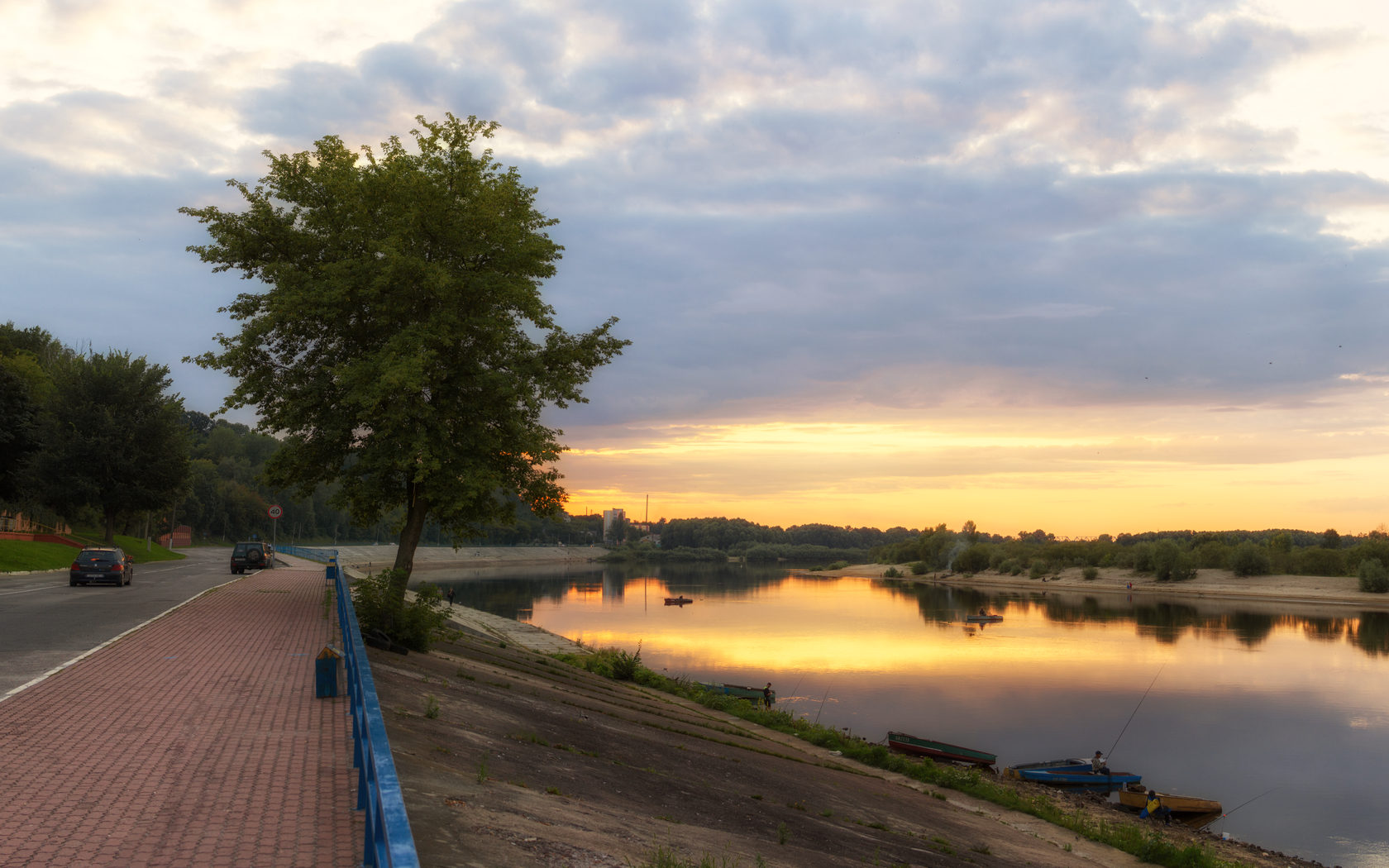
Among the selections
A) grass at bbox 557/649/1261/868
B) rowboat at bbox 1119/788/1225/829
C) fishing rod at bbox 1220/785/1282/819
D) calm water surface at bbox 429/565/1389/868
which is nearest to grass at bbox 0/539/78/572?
grass at bbox 557/649/1261/868

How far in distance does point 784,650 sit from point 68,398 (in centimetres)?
4524

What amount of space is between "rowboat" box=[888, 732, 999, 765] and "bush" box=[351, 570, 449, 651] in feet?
50.2

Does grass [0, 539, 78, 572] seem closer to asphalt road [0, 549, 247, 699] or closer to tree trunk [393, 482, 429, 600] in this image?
asphalt road [0, 549, 247, 699]

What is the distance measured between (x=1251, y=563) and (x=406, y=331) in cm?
12815

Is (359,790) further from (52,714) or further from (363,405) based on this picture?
(363,405)

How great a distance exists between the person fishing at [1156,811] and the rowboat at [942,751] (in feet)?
15.8

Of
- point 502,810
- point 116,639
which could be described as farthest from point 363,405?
point 502,810

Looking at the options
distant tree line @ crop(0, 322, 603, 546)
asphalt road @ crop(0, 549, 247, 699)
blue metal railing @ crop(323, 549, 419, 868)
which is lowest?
asphalt road @ crop(0, 549, 247, 699)

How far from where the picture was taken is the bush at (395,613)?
2088cm

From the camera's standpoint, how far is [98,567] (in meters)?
32.0

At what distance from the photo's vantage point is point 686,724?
911 inches

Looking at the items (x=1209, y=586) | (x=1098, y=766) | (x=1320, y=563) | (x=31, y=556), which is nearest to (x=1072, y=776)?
(x=1098, y=766)

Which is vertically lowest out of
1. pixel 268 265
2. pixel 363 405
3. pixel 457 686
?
pixel 457 686

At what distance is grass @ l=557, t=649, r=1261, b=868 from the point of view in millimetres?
18828
